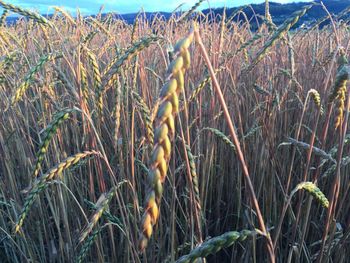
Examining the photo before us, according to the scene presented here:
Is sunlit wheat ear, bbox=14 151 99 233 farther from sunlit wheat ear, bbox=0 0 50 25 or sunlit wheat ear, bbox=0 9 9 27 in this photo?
sunlit wheat ear, bbox=0 9 9 27

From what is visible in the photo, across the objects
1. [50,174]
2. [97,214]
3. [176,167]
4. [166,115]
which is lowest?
[176,167]

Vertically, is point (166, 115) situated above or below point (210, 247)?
above

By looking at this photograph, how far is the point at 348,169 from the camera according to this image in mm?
1510

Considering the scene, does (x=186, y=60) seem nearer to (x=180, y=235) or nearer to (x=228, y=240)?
(x=228, y=240)

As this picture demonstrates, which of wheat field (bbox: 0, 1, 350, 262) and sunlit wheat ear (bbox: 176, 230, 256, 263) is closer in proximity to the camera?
sunlit wheat ear (bbox: 176, 230, 256, 263)

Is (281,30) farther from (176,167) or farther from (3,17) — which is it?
(3,17)

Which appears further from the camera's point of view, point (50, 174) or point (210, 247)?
point (50, 174)

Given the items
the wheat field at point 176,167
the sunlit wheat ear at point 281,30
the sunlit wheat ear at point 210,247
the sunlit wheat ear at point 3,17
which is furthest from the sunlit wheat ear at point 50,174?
the sunlit wheat ear at point 3,17

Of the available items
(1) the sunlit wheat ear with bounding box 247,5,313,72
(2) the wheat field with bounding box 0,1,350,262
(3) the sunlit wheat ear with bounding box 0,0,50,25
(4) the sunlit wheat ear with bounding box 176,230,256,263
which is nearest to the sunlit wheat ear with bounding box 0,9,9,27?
(2) the wheat field with bounding box 0,1,350,262

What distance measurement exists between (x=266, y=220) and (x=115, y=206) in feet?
1.75

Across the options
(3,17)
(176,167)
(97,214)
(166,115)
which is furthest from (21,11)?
(166,115)

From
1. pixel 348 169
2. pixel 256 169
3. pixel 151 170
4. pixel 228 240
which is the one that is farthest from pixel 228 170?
pixel 151 170

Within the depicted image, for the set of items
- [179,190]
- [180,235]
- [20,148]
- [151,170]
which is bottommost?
[180,235]

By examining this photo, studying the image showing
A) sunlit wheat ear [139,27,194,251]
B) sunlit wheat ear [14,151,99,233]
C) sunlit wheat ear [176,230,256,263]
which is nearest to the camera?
sunlit wheat ear [139,27,194,251]
